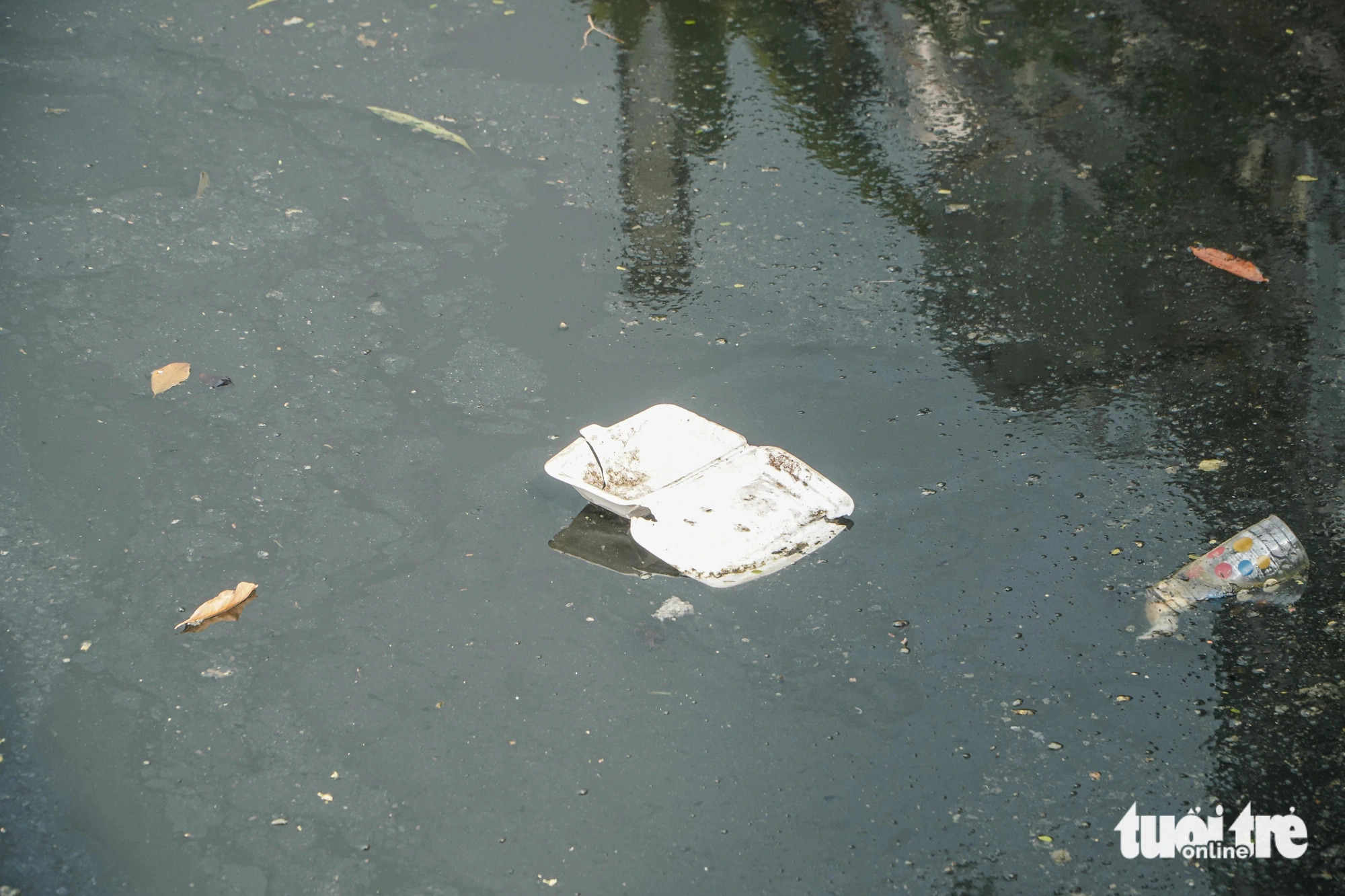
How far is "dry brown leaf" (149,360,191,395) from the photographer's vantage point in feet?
10.8

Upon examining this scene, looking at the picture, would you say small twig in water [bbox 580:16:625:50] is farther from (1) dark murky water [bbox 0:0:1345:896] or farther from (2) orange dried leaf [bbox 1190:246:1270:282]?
(2) orange dried leaf [bbox 1190:246:1270:282]

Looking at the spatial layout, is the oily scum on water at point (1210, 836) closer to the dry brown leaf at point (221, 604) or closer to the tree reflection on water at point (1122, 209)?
the tree reflection on water at point (1122, 209)

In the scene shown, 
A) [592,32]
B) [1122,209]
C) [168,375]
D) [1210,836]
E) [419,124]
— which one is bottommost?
[1210,836]

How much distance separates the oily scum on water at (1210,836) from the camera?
2.18 metres

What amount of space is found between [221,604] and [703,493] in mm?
1432

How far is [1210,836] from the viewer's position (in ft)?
7.26

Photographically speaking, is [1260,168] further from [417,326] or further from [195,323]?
[195,323]

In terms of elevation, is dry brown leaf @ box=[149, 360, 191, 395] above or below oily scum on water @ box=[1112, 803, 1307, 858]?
above

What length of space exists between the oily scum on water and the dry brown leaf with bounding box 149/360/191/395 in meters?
3.13

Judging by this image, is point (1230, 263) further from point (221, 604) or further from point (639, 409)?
point (221, 604)

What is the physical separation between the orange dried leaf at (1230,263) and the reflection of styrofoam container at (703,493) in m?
2.02

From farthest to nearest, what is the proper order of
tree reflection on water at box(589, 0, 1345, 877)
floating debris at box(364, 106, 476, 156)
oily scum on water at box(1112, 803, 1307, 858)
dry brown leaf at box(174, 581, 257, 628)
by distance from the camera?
1. floating debris at box(364, 106, 476, 156)
2. tree reflection on water at box(589, 0, 1345, 877)
3. dry brown leaf at box(174, 581, 257, 628)
4. oily scum on water at box(1112, 803, 1307, 858)

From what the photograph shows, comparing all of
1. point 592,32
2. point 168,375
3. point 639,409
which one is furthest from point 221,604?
point 592,32

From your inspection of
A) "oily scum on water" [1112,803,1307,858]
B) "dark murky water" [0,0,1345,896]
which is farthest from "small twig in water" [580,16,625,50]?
"oily scum on water" [1112,803,1307,858]
